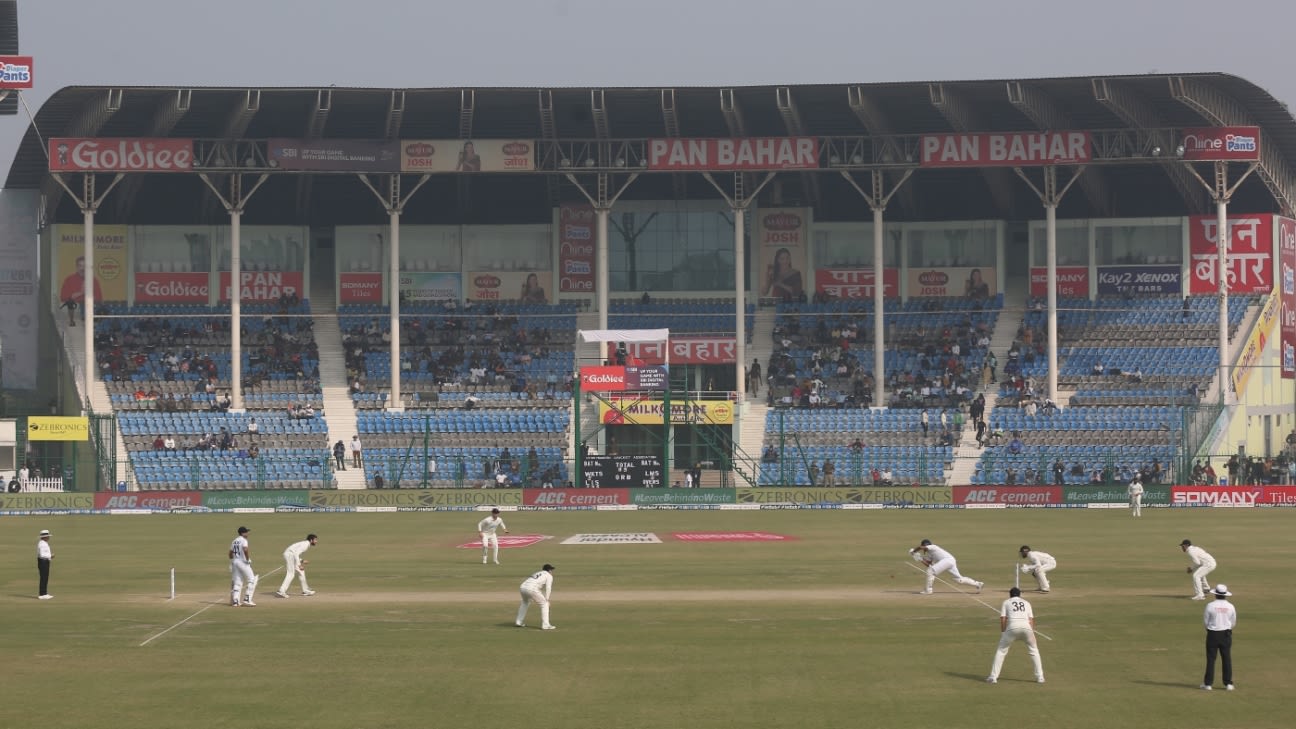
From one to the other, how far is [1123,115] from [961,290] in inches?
596

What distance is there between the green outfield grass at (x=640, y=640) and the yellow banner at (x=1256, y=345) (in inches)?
1096

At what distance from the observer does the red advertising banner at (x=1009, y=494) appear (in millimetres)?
66812

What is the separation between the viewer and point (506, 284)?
3428 inches

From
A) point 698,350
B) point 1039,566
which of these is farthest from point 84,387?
point 1039,566

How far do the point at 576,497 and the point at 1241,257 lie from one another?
38.5 meters

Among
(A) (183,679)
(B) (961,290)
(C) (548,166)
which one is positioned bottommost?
(A) (183,679)

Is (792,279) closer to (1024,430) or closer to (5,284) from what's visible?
(1024,430)

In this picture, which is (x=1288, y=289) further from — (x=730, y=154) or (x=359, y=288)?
(x=359, y=288)

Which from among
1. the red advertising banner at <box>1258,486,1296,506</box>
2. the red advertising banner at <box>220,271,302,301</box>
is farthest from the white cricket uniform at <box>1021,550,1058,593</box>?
the red advertising banner at <box>220,271,302,301</box>

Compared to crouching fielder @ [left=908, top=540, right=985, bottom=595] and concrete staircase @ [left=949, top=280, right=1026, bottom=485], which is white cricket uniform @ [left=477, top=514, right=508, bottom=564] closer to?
crouching fielder @ [left=908, top=540, right=985, bottom=595]

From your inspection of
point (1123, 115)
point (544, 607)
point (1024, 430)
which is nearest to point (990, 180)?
point (1123, 115)

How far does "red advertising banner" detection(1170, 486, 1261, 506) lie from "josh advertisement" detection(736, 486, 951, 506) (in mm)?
9730

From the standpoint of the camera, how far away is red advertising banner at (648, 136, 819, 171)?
76.4m

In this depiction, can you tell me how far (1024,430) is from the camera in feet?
240
